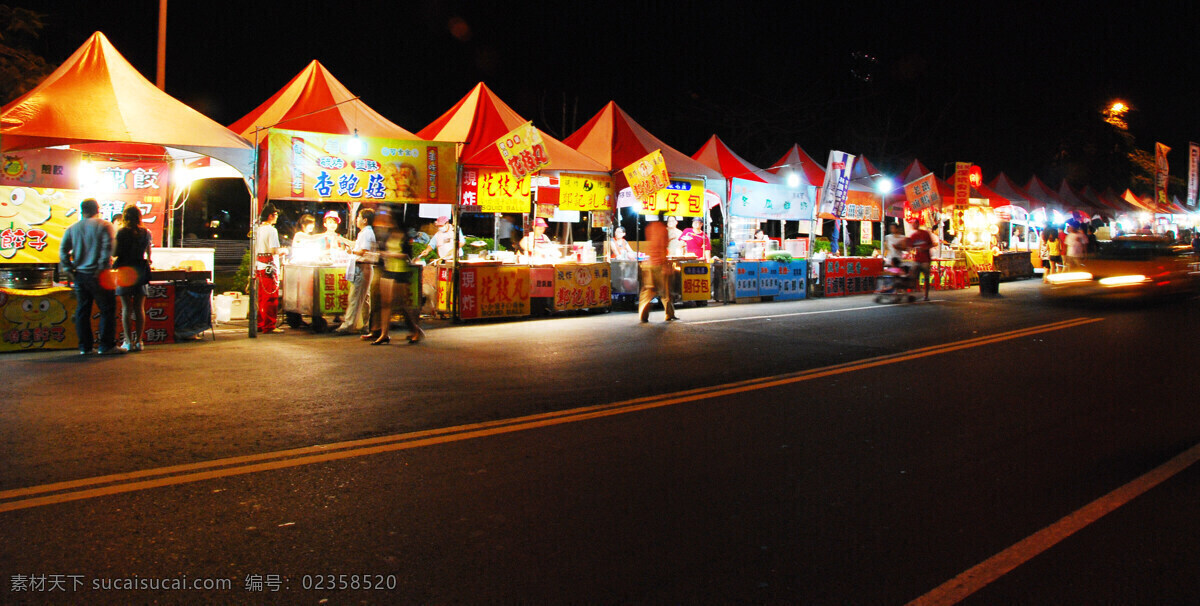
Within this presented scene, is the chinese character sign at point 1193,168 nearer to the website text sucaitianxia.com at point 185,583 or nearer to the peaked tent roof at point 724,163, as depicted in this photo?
the peaked tent roof at point 724,163

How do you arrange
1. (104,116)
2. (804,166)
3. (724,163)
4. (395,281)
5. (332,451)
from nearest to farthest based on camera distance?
(332,451) < (104,116) < (395,281) < (724,163) < (804,166)

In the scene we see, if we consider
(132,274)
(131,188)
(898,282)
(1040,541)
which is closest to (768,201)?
(898,282)

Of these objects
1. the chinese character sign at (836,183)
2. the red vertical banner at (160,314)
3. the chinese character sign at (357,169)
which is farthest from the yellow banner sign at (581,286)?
the chinese character sign at (836,183)

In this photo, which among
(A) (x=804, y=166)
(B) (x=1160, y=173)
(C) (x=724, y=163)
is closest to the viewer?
(C) (x=724, y=163)

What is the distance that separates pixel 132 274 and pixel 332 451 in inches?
247

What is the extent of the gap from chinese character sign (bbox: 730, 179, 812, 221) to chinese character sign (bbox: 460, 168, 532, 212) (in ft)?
20.1

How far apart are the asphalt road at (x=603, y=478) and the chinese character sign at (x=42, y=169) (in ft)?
16.8

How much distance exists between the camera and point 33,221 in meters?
13.7

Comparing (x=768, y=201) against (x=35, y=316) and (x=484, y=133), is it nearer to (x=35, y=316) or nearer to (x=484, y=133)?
(x=484, y=133)

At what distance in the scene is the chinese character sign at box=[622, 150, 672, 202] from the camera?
16188 millimetres

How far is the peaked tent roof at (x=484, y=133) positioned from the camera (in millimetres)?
14906

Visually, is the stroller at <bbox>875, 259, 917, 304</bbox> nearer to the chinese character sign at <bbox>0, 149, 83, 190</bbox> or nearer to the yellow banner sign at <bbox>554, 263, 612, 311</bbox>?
the yellow banner sign at <bbox>554, 263, 612, 311</bbox>

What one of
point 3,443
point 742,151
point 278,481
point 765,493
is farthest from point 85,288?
point 742,151

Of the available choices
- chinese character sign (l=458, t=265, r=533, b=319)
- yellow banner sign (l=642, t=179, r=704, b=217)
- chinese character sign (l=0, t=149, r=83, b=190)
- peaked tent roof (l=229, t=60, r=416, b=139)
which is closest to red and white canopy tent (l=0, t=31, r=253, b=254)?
chinese character sign (l=0, t=149, r=83, b=190)
